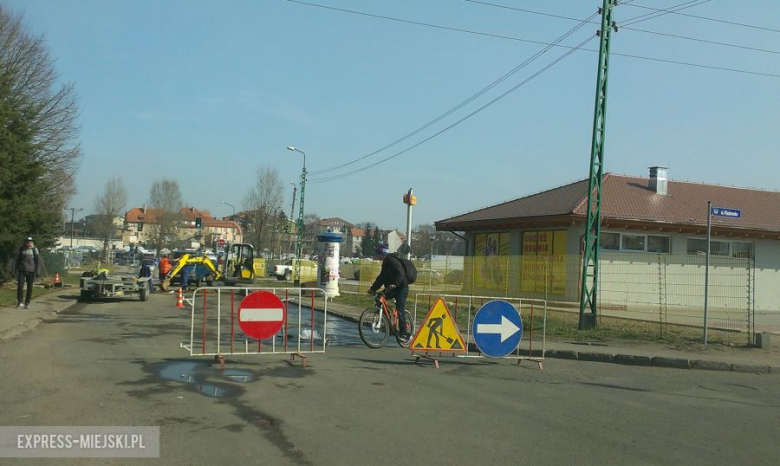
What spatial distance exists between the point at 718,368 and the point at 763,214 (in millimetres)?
21481

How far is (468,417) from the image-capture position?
7180 millimetres

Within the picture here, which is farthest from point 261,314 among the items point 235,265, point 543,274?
point 235,265

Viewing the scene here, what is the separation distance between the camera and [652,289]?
1772 cm

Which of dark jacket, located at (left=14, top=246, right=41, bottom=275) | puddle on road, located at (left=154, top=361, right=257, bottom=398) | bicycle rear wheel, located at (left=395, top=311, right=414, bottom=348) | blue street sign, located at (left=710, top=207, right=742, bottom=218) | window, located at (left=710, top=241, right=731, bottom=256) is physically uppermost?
blue street sign, located at (left=710, top=207, right=742, bottom=218)

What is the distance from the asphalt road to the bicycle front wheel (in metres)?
1.00

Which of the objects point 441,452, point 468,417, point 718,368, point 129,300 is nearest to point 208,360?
point 468,417

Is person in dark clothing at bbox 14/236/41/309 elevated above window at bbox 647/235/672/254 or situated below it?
below

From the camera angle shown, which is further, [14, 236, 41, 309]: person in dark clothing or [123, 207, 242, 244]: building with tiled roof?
[123, 207, 242, 244]: building with tiled roof

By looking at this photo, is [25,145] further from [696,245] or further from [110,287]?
[696,245]

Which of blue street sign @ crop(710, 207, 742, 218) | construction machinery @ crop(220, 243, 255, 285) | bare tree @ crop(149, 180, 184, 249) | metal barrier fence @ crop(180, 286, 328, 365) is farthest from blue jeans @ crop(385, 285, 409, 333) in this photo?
bare tree @ crop(149, 180, 184, 249)

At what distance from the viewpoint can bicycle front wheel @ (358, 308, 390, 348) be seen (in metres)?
12.8

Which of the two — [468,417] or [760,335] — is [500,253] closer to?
[760,335]

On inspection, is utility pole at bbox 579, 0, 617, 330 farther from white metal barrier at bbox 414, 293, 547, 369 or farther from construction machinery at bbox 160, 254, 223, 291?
construction machinery at bbox 160, 254, 223, 291

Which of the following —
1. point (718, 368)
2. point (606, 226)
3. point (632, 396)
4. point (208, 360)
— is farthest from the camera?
point (606, 226)
